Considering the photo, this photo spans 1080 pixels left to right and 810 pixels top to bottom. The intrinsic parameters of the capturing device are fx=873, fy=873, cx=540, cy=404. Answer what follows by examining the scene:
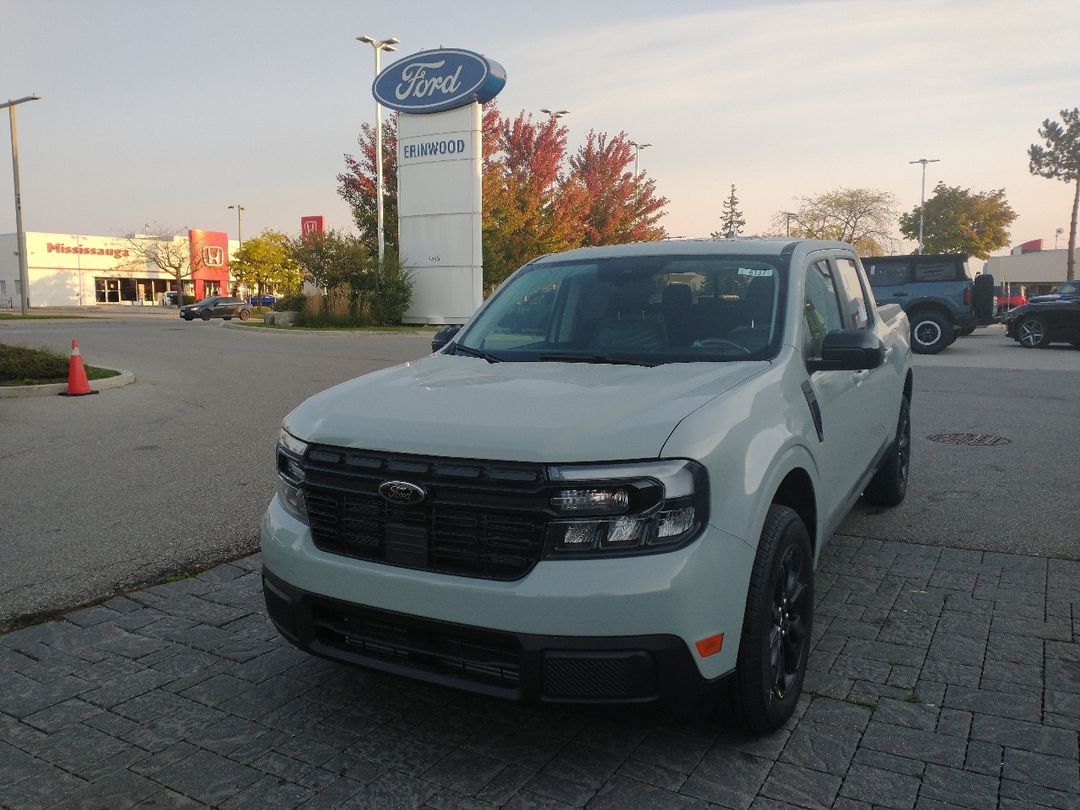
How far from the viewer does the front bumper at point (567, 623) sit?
8.26ft

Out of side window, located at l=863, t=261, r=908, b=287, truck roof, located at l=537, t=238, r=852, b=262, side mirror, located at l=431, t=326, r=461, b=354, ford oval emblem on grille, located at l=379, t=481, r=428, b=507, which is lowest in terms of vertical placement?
ford oval emblem on grille, located at l=379, t=481, r=428, b=507

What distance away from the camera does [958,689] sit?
3.43 metres

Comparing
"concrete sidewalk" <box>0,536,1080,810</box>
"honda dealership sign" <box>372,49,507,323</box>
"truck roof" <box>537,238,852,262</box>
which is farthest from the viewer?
"honda dealership sign" <box>372,49,507,323</box>

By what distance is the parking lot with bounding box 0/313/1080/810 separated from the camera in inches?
110

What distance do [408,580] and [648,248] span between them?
2.44 meters

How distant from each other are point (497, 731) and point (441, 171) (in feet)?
99.2

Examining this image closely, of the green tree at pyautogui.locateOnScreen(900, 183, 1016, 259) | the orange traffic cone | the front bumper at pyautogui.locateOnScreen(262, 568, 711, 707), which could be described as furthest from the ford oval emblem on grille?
the green tree at pyautogui.locateOnScreen(900, 183, 1016, 259)

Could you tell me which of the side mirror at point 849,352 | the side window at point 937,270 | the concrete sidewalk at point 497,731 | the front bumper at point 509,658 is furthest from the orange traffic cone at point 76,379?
the side window at point 937,270

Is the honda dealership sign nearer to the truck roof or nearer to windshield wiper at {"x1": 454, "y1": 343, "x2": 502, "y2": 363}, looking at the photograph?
the truck roof

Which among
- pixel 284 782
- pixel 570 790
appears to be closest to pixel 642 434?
pixel 570 790

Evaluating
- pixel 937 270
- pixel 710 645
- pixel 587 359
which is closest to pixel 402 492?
pixel 710 645

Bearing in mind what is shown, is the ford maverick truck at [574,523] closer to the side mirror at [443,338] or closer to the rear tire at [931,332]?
the side mirror at [443,338]

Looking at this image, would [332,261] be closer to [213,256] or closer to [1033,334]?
[1033,334]

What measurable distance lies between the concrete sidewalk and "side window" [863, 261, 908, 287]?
1631 cm
